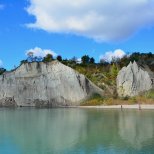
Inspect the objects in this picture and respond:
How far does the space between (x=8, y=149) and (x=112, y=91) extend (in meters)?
57.4

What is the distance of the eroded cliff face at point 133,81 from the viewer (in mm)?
82812

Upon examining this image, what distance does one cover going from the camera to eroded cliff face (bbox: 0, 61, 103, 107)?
276ft

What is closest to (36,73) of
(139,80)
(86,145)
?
(139,80)

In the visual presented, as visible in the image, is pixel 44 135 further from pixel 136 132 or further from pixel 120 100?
pixel 120 100

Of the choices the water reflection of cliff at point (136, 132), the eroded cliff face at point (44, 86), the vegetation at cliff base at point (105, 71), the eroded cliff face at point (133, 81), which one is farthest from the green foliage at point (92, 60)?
the water reflection of cliff at point (136, 132)

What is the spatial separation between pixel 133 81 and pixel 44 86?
19.8 metres

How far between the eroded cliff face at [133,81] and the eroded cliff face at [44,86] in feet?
16.4

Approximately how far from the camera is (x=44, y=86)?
8594 cm

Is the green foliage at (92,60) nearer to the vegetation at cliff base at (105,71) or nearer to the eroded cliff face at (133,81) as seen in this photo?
the vegetation at cliff base at (105,71)

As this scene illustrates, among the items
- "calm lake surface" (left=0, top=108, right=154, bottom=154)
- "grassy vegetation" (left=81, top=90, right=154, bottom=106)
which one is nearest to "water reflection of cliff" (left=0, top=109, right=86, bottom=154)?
"calm lake surface" (left=0, top=108, right=154, bottom=154)

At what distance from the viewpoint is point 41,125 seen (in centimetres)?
4516

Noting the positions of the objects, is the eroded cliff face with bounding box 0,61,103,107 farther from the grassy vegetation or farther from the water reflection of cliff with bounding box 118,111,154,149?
the water reflection of cliff with bounding box 118,111,154,149

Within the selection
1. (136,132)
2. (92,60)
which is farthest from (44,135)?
(92,60)

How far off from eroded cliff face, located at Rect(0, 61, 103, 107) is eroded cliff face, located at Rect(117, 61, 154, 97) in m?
4.99
